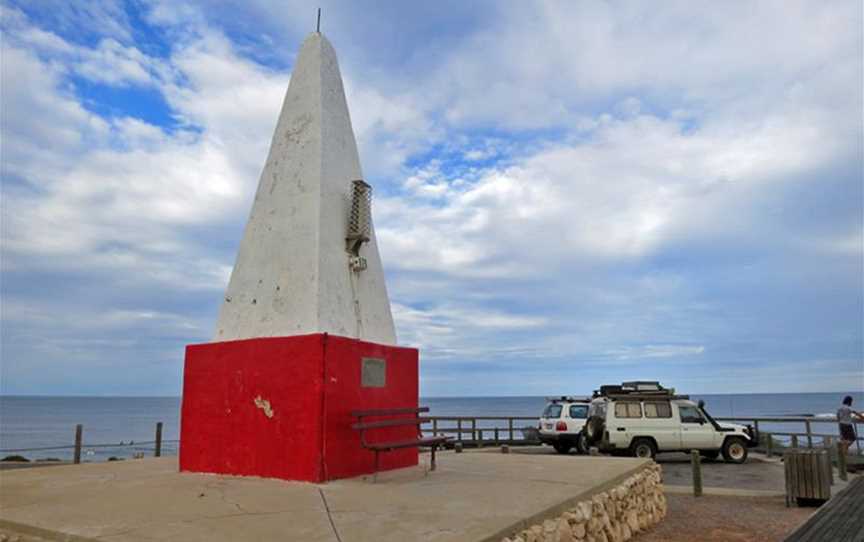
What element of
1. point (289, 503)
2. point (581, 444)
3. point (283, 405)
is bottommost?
point (581, 444)

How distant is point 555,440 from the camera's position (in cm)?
1731

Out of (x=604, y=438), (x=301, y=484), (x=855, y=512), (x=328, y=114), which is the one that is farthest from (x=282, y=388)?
(x=604, y=438)

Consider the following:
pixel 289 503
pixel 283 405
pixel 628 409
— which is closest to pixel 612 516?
pixel 289 503

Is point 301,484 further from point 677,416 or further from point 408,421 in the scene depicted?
point 677,416

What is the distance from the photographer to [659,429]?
50.6 feet

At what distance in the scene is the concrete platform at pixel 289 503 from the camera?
4637 millimetres

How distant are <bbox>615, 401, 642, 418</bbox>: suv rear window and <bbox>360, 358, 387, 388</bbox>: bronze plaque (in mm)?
9257

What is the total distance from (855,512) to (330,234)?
21.4 ft

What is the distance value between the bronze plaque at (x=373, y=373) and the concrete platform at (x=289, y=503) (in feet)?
3.64

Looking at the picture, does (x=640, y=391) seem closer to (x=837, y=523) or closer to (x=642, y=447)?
(x=642, y=447)

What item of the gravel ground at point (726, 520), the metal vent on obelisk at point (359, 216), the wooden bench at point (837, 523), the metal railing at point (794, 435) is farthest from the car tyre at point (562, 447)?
the metal vent on obelisk at point (359, 216)

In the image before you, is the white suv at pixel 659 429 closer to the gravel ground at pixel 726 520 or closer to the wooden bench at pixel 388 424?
the gravel ground at pixel 726 520

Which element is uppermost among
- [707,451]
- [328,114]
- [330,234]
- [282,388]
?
[328,114]

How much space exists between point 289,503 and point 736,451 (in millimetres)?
13579
